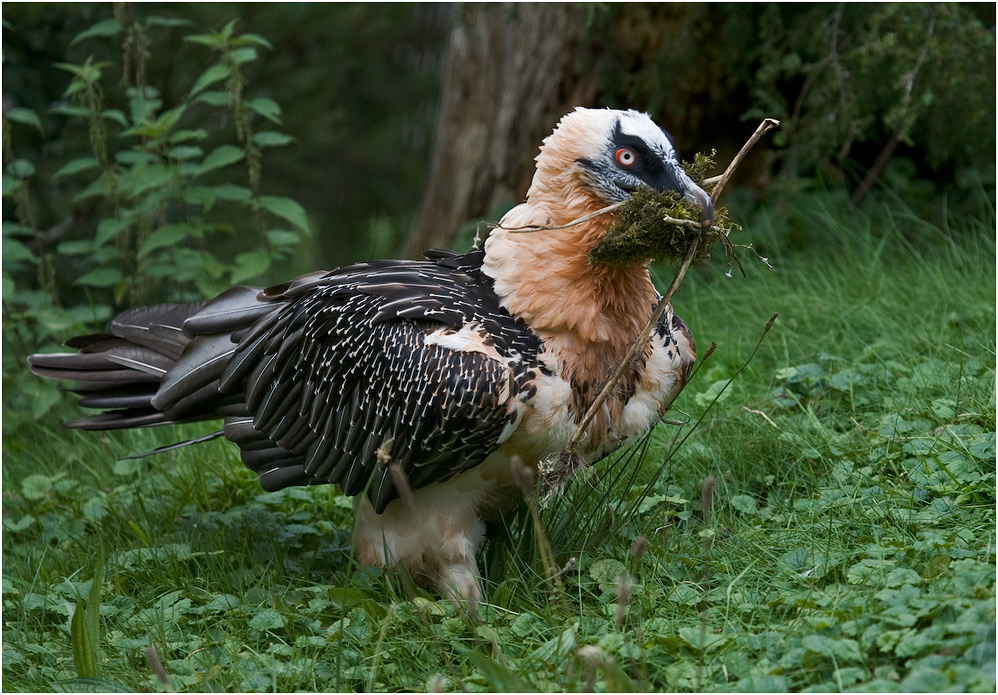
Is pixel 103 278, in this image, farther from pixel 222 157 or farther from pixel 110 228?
pixel 222 157

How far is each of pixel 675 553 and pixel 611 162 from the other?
→ 1372 mm

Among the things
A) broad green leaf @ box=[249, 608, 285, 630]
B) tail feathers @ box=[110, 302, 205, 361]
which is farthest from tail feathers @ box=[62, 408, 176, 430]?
broad green leaf @ box=[249, 608, 285, 630]

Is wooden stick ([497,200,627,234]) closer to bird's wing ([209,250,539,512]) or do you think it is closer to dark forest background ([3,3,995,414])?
bird's wing ([209,250,539,512])

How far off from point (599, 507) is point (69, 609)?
2.00 metres

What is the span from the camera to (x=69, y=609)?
146 inches

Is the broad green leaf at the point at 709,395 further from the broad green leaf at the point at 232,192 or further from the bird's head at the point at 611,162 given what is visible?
the broad green leaf at the point at 232,192

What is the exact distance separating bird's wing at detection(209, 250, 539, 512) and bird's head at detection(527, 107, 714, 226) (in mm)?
487

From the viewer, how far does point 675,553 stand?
11.5 feet

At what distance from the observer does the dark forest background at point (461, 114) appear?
5.47 meters

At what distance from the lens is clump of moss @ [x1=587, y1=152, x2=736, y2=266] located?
10.2 feet

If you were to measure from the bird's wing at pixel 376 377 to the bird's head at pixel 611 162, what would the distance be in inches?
19.2

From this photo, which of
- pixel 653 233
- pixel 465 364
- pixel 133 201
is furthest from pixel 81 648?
pixel 133 201

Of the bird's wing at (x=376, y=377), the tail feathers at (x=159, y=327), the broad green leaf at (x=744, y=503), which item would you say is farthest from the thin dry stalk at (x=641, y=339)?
the tail feathers at (x=159, y=327)

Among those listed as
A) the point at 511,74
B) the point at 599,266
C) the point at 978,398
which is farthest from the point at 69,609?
the point at 511,74
